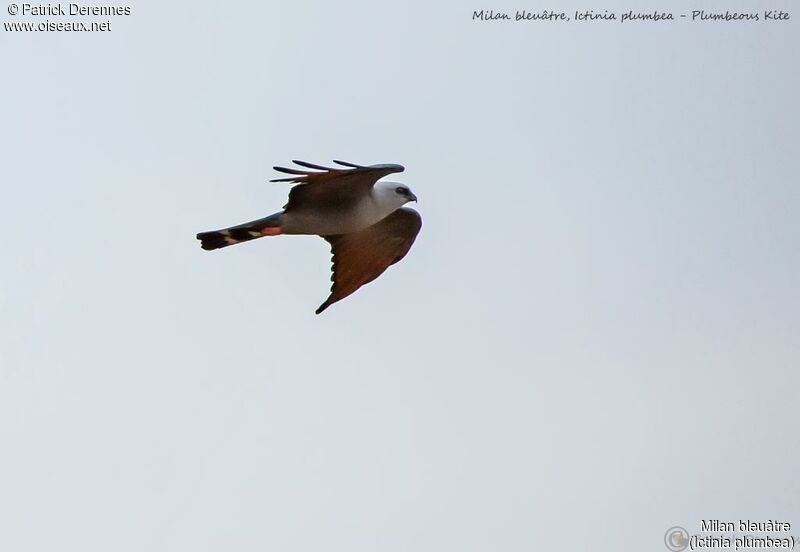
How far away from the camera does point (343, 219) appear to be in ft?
50.4

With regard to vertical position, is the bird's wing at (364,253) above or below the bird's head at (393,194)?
below

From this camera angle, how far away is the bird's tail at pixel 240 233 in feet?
50.2

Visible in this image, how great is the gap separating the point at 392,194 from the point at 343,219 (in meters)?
0.49

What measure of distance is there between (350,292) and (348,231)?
2.59ft

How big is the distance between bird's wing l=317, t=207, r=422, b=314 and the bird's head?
0.79 metres

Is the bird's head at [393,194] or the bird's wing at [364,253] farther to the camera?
the bird's wing at [364,253]

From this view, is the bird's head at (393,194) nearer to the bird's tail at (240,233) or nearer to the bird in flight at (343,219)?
the bird in flight at (343,219)

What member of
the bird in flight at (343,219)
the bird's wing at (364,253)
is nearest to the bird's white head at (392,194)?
the bird in flight at (343,219)

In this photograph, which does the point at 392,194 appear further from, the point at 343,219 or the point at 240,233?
the point at 240,233

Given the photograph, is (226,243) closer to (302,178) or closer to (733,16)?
(302,178)

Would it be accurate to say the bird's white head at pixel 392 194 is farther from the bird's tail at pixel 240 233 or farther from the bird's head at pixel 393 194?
the bird's tail at pixel 240 233

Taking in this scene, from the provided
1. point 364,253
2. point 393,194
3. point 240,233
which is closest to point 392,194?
point 393,194

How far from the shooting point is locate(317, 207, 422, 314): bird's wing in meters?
16.1

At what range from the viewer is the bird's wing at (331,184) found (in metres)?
14.4
